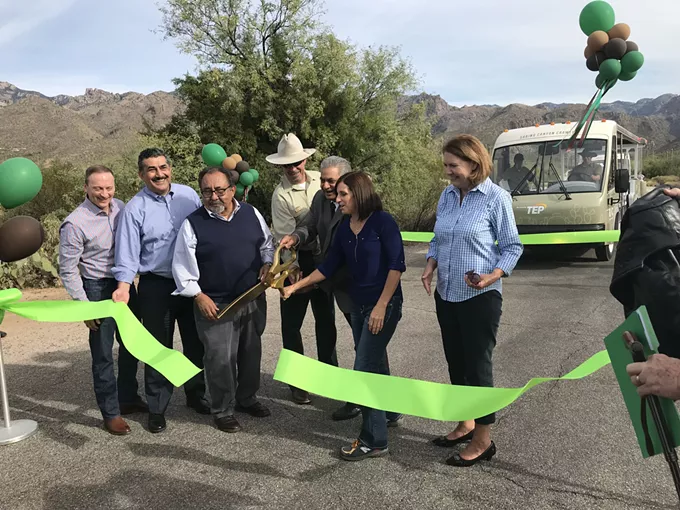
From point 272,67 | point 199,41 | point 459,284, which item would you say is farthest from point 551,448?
point 199,41

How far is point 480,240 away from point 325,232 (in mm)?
1320

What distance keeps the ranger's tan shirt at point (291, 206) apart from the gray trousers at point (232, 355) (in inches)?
22.0

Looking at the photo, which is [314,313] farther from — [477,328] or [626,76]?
[626,76]

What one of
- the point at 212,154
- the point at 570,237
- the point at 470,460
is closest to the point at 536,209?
the point at 570,237

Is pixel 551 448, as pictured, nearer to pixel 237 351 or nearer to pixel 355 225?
pixel 355 225

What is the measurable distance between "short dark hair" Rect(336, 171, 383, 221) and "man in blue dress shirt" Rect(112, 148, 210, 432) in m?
1.42

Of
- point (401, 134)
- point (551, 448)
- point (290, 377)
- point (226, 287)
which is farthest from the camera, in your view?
point (401, 134)

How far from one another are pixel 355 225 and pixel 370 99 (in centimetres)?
1482

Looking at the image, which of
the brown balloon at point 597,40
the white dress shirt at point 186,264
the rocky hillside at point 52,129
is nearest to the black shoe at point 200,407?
the white dress shirt at point 186,264

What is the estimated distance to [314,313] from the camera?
14.3ft

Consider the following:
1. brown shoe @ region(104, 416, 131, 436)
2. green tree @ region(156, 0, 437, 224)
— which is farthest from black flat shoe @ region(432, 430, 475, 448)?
green tree @ region(156, 0, 437, 224)

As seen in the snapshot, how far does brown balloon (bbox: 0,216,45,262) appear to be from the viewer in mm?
3537

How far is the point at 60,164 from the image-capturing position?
603 inches

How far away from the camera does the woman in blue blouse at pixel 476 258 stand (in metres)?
3.11
